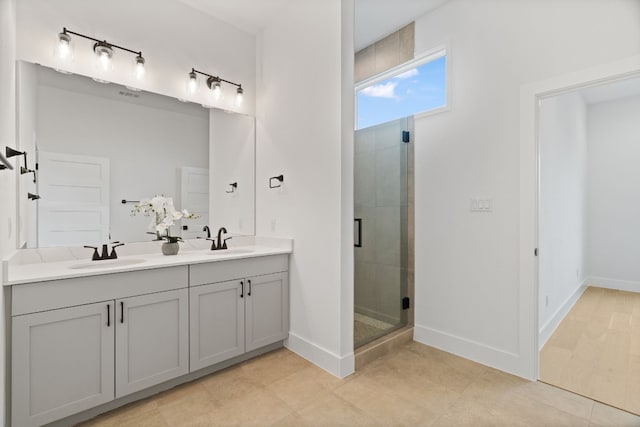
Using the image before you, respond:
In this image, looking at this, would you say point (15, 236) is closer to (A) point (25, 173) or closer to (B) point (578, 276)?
(A) point (25, 173)

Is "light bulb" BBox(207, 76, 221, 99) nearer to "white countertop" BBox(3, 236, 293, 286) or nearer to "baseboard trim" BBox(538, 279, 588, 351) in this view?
"white countertop" BBox(3, 236, 293, 286)

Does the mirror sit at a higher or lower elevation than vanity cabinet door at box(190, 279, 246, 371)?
higher

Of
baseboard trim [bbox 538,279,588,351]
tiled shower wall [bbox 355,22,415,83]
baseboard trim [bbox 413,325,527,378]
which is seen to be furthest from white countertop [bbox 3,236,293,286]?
baseboard trim [bbox 538,279,588,351]

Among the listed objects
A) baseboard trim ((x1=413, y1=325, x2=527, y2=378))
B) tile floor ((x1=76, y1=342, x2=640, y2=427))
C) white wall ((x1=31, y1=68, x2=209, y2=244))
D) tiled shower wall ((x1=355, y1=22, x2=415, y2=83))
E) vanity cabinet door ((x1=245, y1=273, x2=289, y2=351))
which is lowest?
tile floor ((x1=76, y1=342, x2=640, y2=427))

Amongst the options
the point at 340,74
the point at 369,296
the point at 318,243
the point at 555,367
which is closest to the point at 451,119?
the point at 340,74

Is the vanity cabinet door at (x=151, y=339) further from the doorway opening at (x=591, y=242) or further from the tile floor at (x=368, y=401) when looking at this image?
the doorway opening at (x=591, y=242)

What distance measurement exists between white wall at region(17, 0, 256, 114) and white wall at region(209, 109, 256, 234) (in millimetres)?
161

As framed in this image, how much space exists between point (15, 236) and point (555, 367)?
3.83m

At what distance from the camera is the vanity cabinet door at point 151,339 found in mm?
1853

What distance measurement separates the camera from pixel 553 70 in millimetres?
2146

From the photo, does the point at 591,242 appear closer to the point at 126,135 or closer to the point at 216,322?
the point at 216,322

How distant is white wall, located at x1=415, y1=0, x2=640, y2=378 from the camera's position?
6.84 ft

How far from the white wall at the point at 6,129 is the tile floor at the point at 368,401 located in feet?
2.85

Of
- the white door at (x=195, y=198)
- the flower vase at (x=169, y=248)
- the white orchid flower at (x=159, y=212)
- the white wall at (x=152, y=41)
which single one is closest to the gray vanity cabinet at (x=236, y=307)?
the flower vase at (x=169, y=248)
